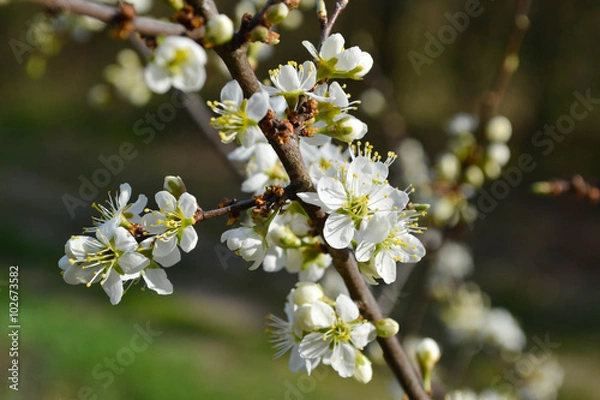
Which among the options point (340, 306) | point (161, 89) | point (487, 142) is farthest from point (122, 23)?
point (487, 142)

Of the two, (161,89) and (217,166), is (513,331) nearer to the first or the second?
(161,89)

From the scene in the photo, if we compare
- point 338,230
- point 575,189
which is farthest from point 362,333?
point 575,189

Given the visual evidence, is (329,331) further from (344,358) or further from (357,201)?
(357,201)

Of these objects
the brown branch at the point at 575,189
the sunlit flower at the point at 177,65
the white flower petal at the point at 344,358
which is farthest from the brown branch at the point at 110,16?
the brown branch at the point at 575,189

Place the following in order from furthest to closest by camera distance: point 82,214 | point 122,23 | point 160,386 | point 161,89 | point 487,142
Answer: point 82,214, point 160,386, point 487,142, point 161,89, point 122,23

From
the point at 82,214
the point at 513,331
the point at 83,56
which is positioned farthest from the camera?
the point at 83,56

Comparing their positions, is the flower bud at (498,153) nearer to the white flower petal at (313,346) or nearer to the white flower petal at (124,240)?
the white flower petal at (313,346)
